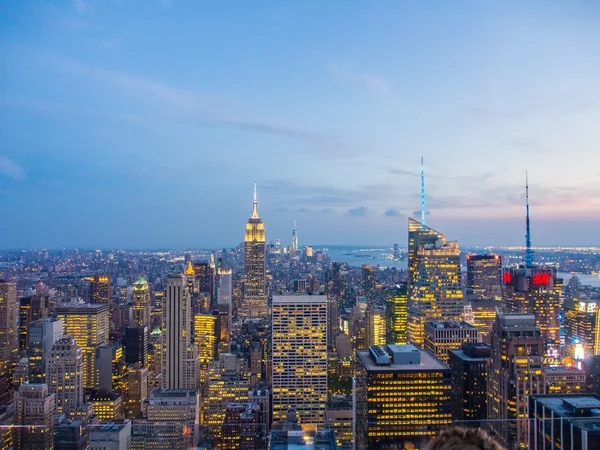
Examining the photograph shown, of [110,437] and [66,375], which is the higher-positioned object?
[110,437]

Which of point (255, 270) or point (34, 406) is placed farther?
point (255, 270)

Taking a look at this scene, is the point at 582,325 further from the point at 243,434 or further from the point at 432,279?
the point at 243,434

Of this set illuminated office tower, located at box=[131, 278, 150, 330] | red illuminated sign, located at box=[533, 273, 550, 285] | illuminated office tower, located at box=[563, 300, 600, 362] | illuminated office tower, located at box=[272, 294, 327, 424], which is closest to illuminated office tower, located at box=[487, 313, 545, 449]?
illuminated office tower, located at box=[563, 300, 600, 362]

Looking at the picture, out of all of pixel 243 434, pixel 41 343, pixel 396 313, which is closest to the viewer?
pixel 243 434

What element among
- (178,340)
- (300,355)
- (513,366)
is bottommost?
(300,355)

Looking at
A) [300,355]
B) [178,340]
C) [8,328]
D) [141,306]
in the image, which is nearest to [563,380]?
[300,355]

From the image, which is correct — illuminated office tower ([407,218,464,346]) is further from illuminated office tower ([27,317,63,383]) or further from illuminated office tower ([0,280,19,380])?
illuminated office tower ([0,280,19,380])
